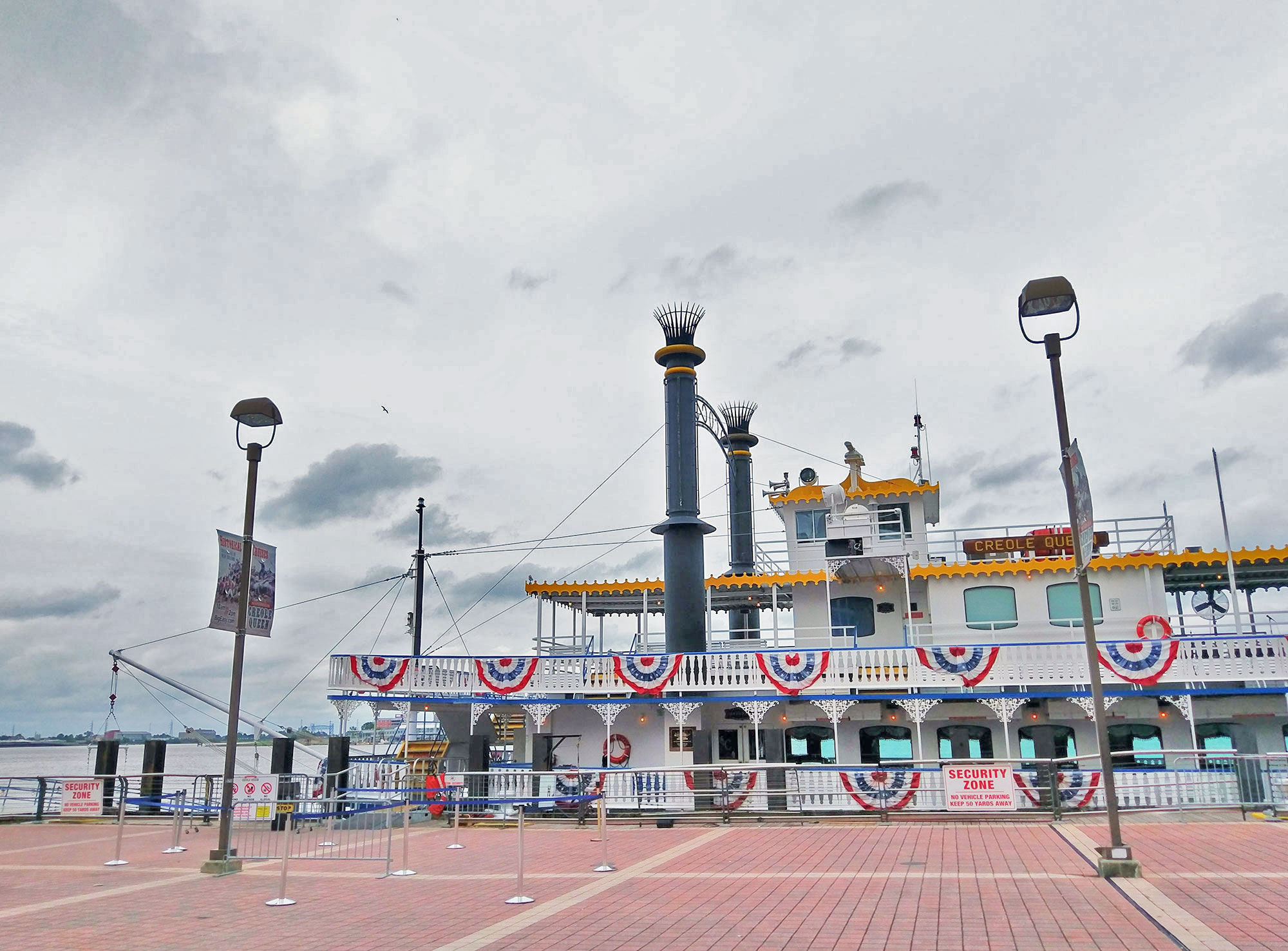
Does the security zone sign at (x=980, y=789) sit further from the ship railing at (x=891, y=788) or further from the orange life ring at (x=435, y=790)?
the orange life ring at (x=435, y=790)

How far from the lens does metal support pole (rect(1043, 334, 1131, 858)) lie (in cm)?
1139

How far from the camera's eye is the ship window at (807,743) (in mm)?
24562

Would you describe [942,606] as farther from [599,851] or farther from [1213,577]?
[599,851]

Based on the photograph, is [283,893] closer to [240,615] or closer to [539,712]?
[240,615]

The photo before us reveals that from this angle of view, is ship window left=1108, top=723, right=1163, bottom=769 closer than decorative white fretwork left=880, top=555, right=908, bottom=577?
Yes

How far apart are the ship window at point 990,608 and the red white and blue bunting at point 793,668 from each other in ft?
19.8

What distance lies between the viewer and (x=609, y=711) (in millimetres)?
23188

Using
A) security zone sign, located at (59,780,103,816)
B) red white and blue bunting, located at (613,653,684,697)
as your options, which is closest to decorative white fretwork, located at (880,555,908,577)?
red white and blue bunting, located at (613,653,684,697)

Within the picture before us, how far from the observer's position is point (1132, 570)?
83.8 ft

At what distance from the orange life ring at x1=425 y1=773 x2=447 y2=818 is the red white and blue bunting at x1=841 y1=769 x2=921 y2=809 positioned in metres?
9.09

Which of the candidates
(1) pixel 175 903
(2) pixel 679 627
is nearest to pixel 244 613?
(1) pixel 175 903

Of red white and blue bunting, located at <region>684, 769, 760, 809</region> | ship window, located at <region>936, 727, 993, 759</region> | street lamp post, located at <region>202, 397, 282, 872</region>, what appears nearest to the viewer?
street lamp post, located at <region>202, 397, 282, 872</region>

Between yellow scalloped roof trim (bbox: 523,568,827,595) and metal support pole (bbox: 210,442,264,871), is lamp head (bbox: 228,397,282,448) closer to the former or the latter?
metal support pole (bbox: 210,442,264,871)

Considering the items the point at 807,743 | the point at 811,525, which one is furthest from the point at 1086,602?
the point at 811,525
